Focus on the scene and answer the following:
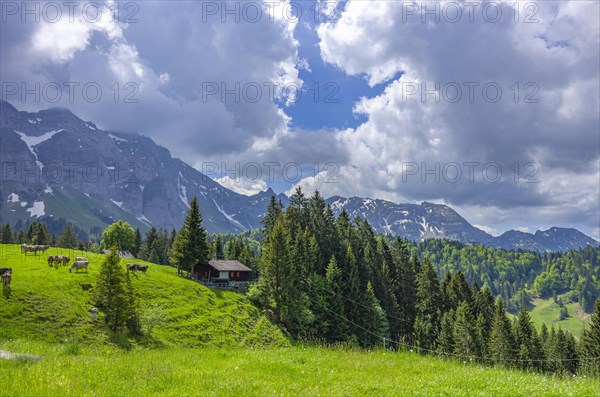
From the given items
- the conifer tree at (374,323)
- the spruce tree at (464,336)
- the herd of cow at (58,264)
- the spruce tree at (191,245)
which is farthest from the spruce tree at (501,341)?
the herd of cow at (58,264)

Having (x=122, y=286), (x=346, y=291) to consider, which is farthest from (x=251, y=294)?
(x=122, y=286)

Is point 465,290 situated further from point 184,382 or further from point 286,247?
point 184,382

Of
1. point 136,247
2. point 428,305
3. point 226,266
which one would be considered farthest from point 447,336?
point 136,247

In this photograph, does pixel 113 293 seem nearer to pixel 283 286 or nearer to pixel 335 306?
pixel 283 286

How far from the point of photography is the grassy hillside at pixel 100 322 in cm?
3762

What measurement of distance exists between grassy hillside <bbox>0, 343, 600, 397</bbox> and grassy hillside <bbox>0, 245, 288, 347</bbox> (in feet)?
93.8

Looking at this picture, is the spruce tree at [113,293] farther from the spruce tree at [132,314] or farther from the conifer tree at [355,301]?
the conifer tree at [355,301]

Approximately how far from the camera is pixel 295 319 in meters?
69.6

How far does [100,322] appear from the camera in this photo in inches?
1624

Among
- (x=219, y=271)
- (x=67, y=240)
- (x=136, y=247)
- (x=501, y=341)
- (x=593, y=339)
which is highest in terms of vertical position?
(x=67, y=240)

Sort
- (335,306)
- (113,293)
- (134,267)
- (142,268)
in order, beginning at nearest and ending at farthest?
(113,293) → (134,267) → (142,268) → (335,306)

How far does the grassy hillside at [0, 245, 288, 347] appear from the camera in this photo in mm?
37625

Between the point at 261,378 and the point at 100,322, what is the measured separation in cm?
3735

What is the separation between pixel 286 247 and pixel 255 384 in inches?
2478
